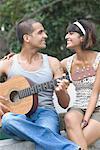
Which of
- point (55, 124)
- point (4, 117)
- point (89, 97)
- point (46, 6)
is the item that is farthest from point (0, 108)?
point (46, 6)

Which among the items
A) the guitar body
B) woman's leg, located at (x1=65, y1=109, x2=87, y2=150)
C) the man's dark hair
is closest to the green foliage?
the man's dark hair

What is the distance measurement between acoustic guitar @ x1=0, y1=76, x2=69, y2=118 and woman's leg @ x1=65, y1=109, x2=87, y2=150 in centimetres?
29

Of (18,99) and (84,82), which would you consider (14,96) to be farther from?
(84,82)

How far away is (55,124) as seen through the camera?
12.8 feet

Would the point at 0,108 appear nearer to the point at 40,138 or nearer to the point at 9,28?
the point at 40,138

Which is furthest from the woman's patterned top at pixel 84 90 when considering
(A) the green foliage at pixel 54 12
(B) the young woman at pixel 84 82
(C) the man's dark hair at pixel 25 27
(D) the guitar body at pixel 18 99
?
(A) the green foliage at pixel 54 12

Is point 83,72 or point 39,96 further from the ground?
point 83,72

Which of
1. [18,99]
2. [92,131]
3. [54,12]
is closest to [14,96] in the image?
[18,99]

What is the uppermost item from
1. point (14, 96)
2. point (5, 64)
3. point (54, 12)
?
point (54, 12)

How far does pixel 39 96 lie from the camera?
13.4 ft

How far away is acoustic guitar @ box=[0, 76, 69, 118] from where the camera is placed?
3.90 meters

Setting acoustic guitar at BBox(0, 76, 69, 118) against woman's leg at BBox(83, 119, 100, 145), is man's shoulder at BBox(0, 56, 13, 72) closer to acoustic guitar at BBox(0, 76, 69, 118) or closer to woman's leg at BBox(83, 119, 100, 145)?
acoustic guitar at BBox(0, 76, 69, 118)

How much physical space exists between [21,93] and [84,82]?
1.76ft

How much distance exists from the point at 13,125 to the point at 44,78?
591 mm
